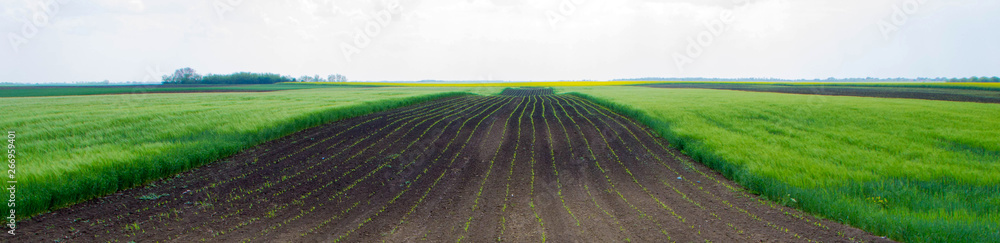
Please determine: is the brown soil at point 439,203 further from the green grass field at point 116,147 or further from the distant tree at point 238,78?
the distant tree at point 238,78

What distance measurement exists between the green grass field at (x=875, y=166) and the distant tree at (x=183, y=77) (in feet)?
419

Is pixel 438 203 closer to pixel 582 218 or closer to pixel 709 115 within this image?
pixel 582 218

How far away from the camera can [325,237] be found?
15.3ft

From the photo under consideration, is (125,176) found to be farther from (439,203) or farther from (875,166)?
(875,166)

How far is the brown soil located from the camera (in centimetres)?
479

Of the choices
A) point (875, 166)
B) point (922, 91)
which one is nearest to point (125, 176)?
point (875, 166)

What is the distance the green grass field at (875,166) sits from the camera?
5.06m

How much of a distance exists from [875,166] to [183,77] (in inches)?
5339

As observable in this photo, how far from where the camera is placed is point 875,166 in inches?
294

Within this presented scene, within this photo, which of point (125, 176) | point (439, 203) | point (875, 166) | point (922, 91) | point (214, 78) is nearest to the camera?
point (439, 203)

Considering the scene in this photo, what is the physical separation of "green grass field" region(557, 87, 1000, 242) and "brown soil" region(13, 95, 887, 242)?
1.69ft

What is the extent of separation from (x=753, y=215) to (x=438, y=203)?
15.5 feet

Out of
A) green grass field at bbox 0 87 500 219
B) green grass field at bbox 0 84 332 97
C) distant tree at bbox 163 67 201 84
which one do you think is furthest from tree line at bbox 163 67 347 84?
green grass field at bbox 0 87 500 219

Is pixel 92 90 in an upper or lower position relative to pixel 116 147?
upper
